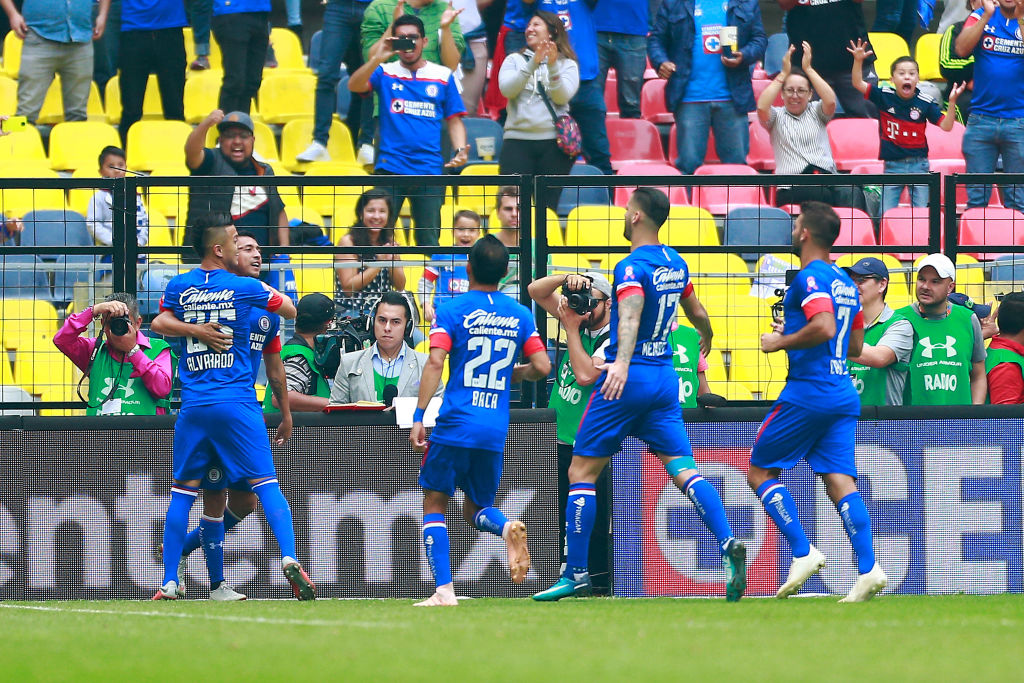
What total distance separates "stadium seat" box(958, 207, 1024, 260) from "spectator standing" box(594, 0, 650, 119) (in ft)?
13.8

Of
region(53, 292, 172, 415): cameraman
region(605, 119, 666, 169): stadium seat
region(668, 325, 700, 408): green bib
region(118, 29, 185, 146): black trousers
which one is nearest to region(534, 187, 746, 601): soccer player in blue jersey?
region(668, 325, 700, 408): green bib

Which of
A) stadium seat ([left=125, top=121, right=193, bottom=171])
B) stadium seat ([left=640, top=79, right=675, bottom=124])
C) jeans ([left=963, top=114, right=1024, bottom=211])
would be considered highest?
stadium seat ([left=640, top=79, right=675, bottom=124])

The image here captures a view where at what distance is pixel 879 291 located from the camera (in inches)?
395

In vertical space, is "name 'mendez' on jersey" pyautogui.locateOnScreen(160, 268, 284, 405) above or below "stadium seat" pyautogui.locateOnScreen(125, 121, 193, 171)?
below

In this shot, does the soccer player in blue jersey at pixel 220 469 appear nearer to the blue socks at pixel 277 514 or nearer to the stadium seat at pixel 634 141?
the blue socks at pixel 277 514

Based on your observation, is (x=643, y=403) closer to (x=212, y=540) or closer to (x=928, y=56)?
(x=212, y=540)

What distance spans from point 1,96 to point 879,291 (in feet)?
36.1

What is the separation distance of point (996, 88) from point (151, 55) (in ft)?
28.0

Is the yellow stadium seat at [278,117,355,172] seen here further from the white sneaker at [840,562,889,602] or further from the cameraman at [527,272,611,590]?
the white sneaker at [840,562,889,602]

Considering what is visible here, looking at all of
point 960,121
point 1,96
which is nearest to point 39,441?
point 1,96

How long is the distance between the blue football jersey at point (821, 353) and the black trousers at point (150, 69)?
9453 mm

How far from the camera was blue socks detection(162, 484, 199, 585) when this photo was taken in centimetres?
889

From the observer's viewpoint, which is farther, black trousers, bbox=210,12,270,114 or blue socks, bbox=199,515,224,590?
black trousers, bbox=210,12,270,114

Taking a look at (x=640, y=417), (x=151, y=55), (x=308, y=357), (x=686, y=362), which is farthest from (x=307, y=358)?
(x=151, y=55)
